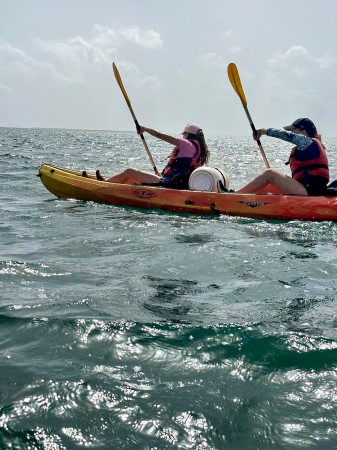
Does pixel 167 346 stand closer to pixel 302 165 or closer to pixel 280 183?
pixel 280 183

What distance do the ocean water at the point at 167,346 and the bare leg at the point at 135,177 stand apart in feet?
13.0

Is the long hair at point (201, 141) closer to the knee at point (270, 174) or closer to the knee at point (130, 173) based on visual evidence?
the knee at point (130, 173)

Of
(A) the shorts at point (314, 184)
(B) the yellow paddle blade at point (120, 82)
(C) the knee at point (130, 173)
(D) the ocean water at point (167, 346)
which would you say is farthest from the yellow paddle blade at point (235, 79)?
(D) the ocean water at point (167, 346)

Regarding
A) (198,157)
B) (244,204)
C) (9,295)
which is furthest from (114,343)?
(198,157)

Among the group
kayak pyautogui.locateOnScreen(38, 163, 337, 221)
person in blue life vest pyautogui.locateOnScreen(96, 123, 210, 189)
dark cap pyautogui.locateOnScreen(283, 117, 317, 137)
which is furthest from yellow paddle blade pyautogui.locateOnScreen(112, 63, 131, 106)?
dark cap pyautogui.locateOnScreen(283, 117, 317, 137)

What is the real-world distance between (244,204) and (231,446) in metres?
6.52

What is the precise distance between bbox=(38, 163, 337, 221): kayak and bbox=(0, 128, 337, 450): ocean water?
2064 mm

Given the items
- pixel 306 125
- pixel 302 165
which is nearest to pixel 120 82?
pixel 306 125

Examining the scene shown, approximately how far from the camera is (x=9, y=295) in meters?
4.27

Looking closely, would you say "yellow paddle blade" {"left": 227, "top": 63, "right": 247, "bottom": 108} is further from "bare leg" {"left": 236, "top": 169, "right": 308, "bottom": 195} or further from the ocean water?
the ocean water

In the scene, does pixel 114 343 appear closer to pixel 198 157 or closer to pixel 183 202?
pixel 183 202

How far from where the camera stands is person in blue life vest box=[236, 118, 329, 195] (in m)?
8.45

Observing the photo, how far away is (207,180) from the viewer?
9.37m

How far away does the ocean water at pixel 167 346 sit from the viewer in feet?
8.14
